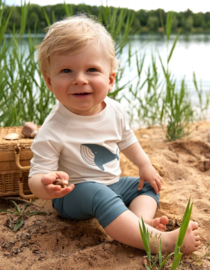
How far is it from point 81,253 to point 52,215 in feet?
1.38

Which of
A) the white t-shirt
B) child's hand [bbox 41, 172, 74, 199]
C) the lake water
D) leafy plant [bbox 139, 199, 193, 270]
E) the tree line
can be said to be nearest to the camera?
leafy plant [bbox 139, 199, 193, 270]

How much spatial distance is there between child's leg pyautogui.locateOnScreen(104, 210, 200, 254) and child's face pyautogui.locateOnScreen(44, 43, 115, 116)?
19.1 inches

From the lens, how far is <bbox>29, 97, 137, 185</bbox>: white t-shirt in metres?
1.28

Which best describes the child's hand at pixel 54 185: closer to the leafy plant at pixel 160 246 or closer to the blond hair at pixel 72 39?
the leafy plant at pixel 160 246

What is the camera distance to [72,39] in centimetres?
121

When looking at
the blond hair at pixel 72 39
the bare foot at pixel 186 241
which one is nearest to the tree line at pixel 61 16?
the blond hair at pixel 72 39

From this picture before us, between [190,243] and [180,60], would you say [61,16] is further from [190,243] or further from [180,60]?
[180,60]

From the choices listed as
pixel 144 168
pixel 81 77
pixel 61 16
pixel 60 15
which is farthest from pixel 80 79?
pixel 60 15

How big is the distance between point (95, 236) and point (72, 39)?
2.71 ft

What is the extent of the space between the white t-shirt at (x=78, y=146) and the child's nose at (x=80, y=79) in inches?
7.5

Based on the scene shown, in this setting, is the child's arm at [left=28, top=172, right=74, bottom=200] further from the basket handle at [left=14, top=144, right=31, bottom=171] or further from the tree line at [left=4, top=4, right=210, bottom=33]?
the tree line at [left=4, top=4, right=210, bottom=33]

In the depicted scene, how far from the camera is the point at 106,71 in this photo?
4.29ft

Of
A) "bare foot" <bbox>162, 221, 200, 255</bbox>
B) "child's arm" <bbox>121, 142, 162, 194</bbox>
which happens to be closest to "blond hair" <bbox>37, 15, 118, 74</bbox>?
"child's arm" <bbox>121, 142, 162, 194</bbox>

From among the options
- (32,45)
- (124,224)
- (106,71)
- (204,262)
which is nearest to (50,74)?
(106,71)
